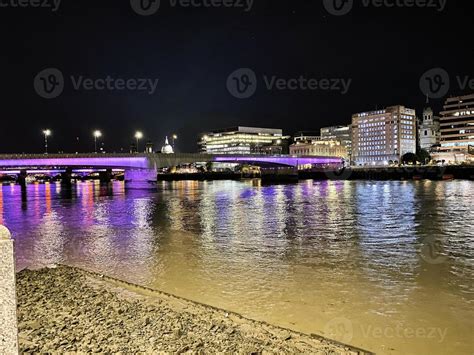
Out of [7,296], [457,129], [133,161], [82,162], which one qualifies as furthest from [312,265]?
[457,129]

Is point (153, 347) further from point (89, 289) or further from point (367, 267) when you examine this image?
point (367, 267)

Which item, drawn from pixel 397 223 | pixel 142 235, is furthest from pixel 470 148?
pixel 142 235

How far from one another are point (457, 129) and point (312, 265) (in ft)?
579

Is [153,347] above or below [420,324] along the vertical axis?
above

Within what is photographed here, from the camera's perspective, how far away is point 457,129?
16400cm

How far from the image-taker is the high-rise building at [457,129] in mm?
158750

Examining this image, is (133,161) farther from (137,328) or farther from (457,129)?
(457,129)

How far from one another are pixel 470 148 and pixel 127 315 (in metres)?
173

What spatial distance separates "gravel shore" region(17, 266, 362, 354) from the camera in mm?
6270

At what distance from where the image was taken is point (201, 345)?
20.8ft

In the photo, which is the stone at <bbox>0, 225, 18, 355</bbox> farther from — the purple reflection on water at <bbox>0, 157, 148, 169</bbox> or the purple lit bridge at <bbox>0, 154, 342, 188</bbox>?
the purple reflection on water at <bbox>0, 157, 148, 169</bbox>

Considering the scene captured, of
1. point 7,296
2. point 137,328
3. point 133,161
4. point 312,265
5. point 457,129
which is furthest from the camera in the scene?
point 457,129

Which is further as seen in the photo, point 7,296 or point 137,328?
point 137,328

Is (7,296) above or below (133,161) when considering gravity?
below
